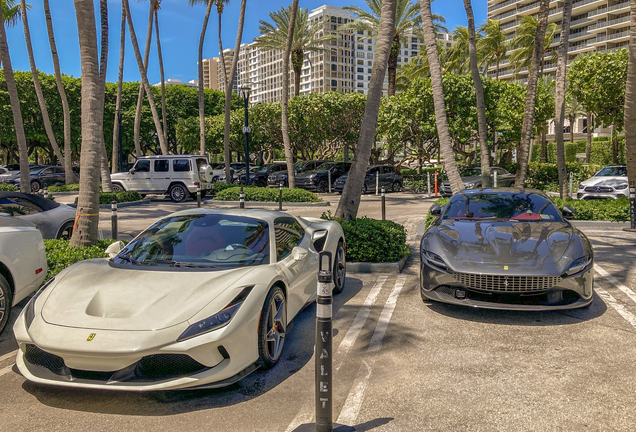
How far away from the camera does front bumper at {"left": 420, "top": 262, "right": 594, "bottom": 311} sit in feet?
17.5

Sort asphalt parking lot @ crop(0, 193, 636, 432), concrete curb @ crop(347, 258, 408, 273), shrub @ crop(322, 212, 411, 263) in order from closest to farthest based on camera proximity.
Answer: asphalt parking lot @ crop(0, 193, 636, 432)
concrete curb @ crop(347, 258, 408, 273)
shrub @ crop(322, 212, 411, 263)

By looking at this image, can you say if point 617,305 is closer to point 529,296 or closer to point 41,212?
point 529,296

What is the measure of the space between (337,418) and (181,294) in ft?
4.90

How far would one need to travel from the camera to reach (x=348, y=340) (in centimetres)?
510

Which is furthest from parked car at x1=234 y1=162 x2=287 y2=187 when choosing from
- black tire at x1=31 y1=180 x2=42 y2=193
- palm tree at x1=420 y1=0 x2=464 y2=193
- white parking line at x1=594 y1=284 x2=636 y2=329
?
white parking line at x1=594 y1=284 x2=636 y2=329

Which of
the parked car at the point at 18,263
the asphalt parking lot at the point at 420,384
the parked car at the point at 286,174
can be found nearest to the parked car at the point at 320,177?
the parked car at the point at 286,174

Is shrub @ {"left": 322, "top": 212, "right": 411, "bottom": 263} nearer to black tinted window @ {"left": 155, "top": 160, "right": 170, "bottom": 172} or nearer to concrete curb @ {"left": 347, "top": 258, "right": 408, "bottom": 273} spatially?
concrete curb @ {"left": 347, "top": 258, "right": 408, "bottom": 273}

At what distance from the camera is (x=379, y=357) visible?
4.66 metres

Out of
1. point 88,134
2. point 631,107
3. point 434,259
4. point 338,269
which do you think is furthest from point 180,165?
point 434,259

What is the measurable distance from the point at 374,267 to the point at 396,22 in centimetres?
2797

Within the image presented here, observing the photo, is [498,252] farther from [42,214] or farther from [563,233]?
[42,214]

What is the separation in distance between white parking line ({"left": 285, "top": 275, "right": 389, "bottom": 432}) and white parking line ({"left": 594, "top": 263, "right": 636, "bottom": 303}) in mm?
3113

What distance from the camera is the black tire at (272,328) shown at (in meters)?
4.17

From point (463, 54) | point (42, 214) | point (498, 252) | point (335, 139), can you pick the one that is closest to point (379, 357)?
point (498, 252)
